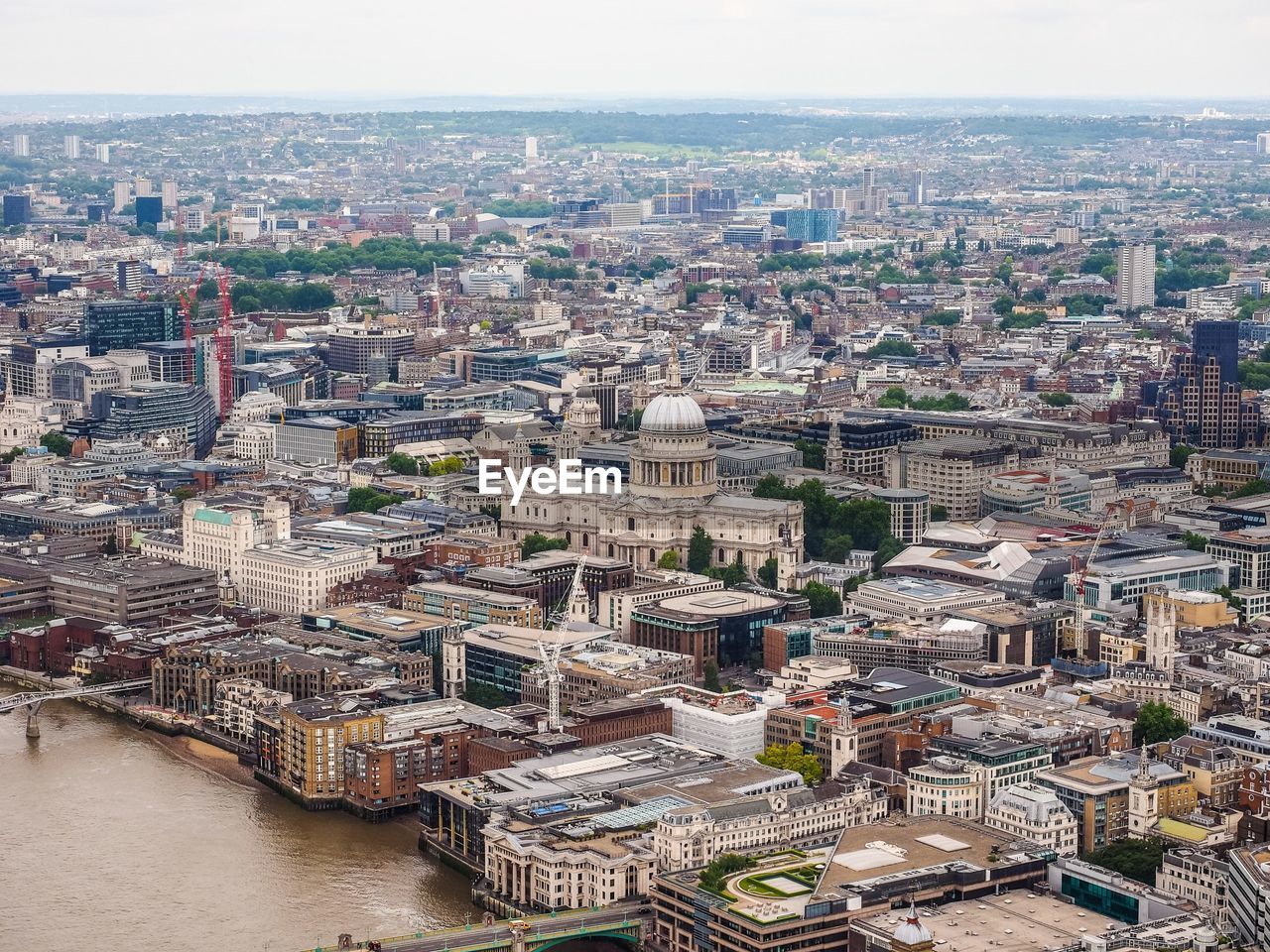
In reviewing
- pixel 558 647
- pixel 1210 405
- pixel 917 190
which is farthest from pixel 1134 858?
pixel 917 190

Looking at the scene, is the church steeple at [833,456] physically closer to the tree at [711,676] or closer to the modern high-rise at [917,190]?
the tree at [711,676]

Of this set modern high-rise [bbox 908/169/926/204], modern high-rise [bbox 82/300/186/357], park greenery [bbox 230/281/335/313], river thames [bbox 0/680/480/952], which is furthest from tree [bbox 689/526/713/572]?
modern high-rise [bbox 908/169/926/204]

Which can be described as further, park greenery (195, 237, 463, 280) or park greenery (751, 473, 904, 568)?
park greenery (195, 237, 463, 280)

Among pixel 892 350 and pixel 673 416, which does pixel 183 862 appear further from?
pixel 892 350

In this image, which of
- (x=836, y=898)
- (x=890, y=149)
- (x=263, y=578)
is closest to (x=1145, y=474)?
(x=263, y=578)

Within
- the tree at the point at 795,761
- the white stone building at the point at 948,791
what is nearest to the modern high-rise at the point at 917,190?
the tree at the point at 795,761

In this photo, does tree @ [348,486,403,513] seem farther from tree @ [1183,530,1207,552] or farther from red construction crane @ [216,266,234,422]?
red construction crane @ [216,266,234,422]

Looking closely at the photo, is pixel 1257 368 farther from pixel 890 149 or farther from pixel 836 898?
pixel 890 149
